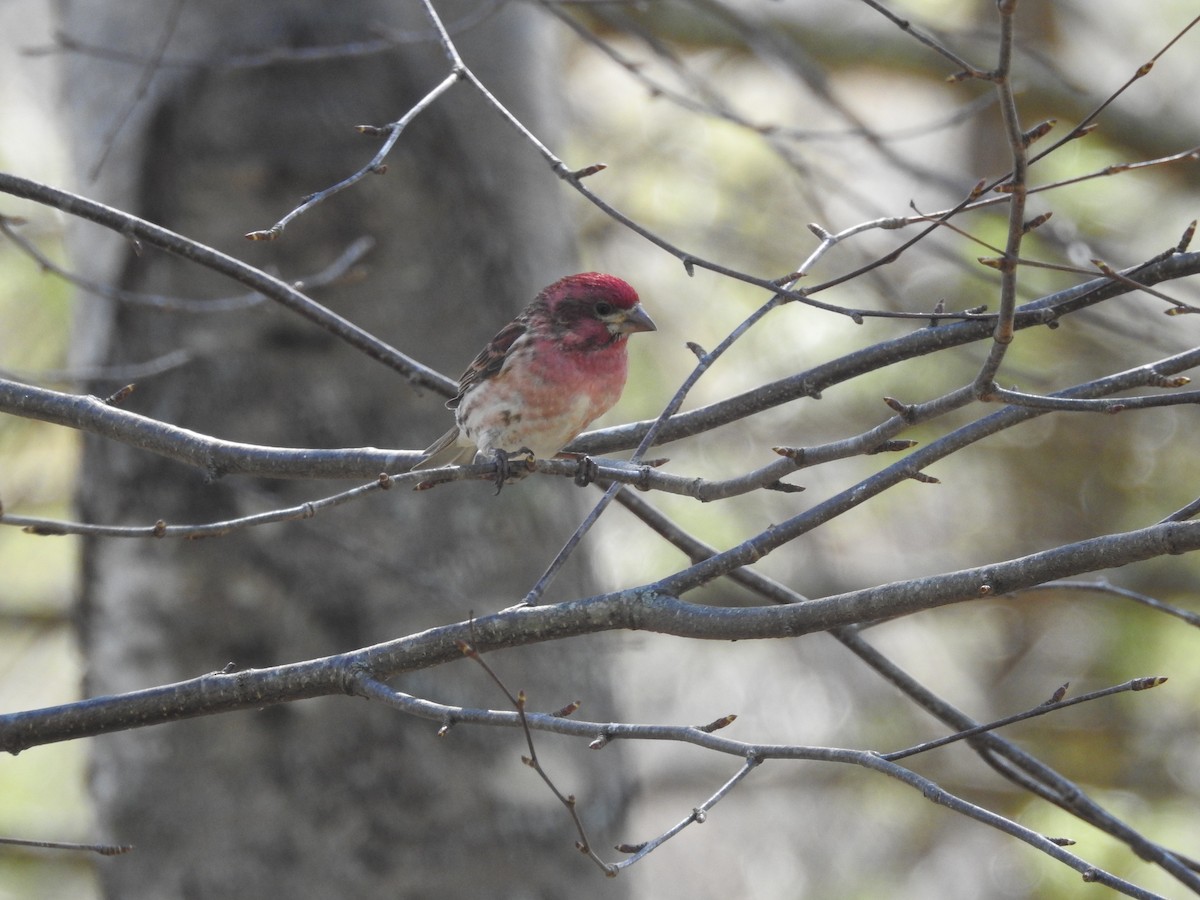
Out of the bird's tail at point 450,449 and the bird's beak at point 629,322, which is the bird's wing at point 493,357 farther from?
the bird's beak at point 629,322

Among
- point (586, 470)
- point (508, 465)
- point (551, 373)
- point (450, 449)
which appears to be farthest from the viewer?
point (450, 449)

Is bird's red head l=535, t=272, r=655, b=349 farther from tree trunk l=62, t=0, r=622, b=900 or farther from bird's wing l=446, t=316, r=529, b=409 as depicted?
tree trunk l=62, t=0, r=622, b=900

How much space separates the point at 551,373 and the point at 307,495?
1116mm

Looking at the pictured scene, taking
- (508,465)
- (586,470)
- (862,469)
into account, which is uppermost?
(862,469)

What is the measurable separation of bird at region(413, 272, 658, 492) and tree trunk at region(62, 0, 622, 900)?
531 mm

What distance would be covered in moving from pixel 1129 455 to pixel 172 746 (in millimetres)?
5994

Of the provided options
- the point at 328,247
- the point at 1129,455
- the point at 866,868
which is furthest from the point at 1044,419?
the point at 328,247

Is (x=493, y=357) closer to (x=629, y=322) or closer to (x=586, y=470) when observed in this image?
(x=629, y=322)

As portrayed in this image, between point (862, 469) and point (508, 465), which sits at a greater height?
point (862, 469)

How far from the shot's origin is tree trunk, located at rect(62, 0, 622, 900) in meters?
4.40

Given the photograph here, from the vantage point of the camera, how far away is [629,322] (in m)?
4.25

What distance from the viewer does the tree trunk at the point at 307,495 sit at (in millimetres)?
4398

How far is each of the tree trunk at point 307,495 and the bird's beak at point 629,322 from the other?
2.88 ft

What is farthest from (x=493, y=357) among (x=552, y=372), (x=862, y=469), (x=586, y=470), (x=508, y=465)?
(x=862, y=469)
